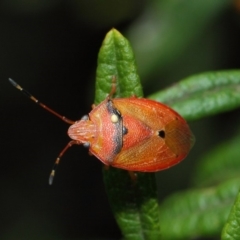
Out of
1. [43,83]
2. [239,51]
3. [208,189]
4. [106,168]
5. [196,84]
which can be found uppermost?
[43,83]

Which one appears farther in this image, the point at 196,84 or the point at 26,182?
the point at 26,182

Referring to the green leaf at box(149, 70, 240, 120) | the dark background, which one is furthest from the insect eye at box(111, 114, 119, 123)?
the dark background

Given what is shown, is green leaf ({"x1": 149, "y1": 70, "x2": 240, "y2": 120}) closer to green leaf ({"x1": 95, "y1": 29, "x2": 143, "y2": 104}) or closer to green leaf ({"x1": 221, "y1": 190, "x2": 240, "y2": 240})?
green leaf ({"x1": 95, "y1": 29, "x2": 143, "y2": 104})

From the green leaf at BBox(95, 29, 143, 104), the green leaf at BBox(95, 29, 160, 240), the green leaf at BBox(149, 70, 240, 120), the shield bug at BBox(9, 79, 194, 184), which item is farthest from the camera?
the green leaf at BBox(149, 70, 240, 120)

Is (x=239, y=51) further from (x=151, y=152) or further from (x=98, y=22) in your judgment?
(x=151, y=152)

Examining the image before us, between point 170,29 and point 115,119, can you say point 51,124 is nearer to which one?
point 170,29

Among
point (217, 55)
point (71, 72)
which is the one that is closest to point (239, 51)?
point (217, 55)
